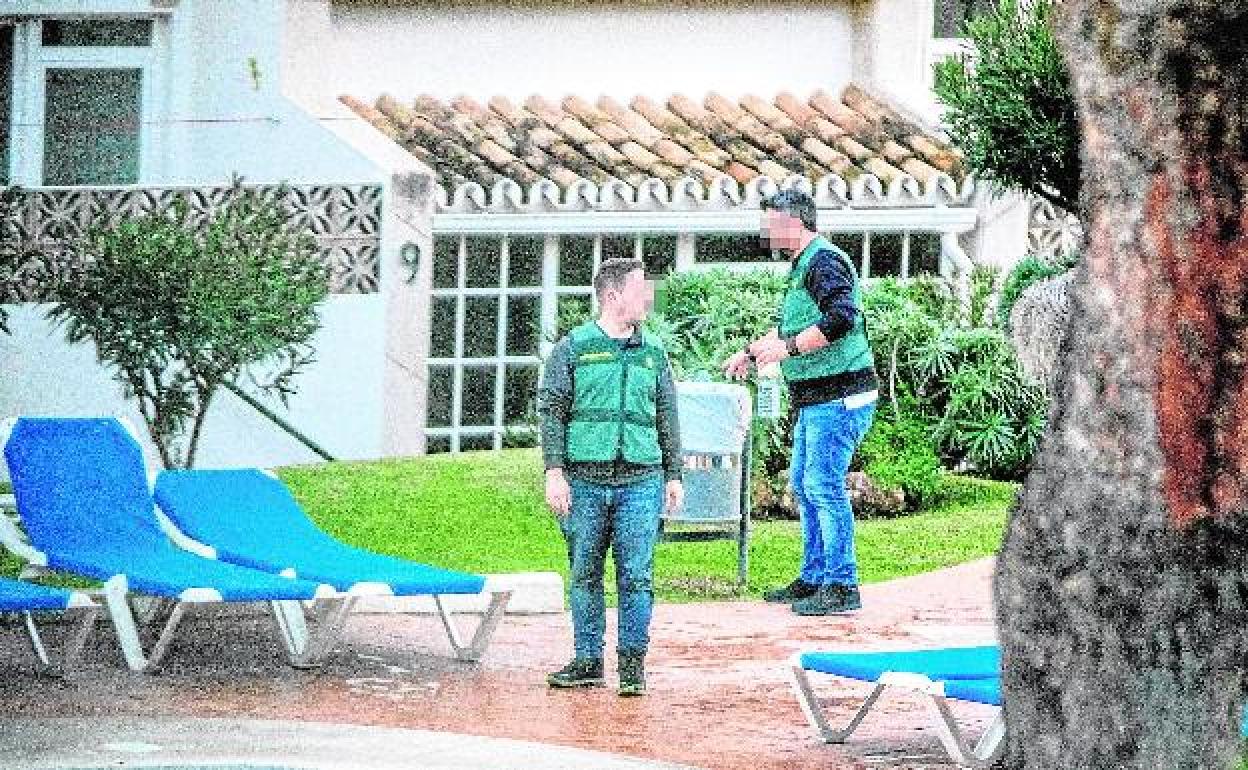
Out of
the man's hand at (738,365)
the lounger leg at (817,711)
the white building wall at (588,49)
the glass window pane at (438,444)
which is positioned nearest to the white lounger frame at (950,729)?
the lounger leg at (817,711)

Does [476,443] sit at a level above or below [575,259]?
below

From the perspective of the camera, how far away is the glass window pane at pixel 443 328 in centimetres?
2166

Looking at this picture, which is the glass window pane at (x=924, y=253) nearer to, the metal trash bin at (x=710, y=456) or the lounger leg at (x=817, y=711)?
the metal trash bin at (x=710, y=456)

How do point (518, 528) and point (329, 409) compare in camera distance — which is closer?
point (518, 528)

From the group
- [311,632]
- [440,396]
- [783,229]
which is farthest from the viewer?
[440,396]

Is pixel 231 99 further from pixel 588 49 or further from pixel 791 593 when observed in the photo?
pixel 791 593

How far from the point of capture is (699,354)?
19047 mm

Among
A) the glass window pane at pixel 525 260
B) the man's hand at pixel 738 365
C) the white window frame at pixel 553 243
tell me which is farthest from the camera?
the glass window pane at pixel 525 260

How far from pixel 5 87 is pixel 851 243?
6491mm

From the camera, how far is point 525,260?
72.0ft

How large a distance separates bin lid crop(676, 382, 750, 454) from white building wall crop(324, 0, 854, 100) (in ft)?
25.6

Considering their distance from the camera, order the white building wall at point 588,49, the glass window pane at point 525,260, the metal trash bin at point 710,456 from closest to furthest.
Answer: the metal trash bin at point 710,456, the glass window pane at point 525,260, the white building wall at point 588,49

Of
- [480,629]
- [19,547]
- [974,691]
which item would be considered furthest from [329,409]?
[974,691]

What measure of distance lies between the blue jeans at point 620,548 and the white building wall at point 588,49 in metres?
11.0
